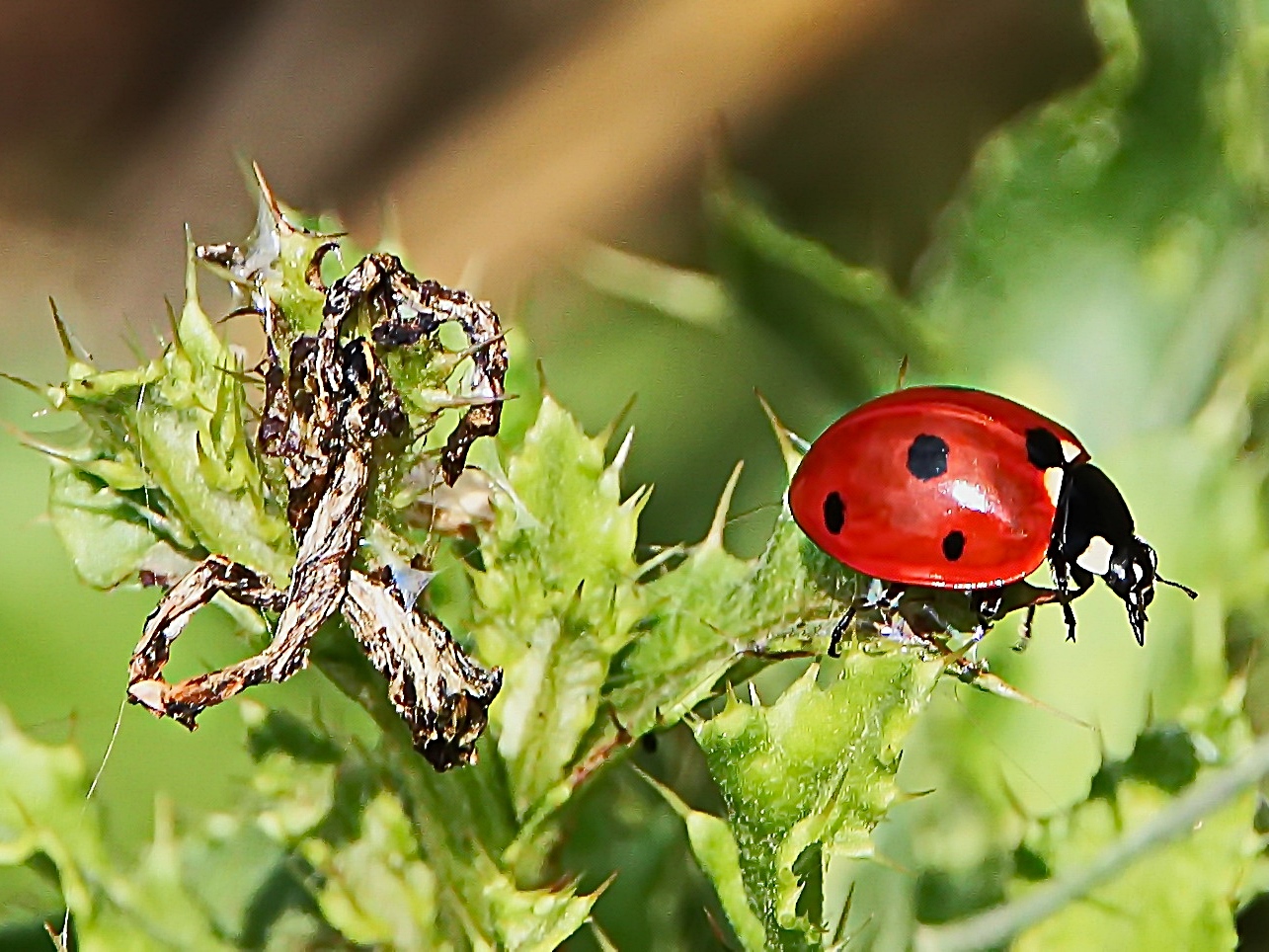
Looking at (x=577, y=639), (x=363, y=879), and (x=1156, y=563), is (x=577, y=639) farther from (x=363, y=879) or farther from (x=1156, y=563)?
(x=1156, y=563)

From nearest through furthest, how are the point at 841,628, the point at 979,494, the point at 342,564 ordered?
the point at 342,564 < the point at 841,628 < the point at 979,494

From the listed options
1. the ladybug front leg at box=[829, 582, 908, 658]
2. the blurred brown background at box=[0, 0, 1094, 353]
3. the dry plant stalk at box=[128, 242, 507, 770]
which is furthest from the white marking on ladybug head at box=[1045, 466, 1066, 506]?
the blurred brown background at box=[0, 0, 1094, 353]

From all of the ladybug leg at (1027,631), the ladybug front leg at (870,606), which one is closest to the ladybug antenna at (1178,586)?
the ladybug leg at (1027,631)

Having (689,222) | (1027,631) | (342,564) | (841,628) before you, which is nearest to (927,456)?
(1027,631)

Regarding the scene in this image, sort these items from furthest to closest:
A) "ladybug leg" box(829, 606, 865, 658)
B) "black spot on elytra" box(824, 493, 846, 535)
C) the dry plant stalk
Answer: "black spot on elytra" box(824, 493, 846, 535) < "ladybug leg" box(829, 606, 865, 658) < the dry plant stalk

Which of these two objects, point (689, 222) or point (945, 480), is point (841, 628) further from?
point (689, 222)

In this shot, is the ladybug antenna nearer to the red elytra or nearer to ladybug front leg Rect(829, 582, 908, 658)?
the red elytra

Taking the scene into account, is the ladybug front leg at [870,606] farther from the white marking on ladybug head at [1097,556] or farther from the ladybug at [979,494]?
the white marking on ladybug head at [1097,556]
